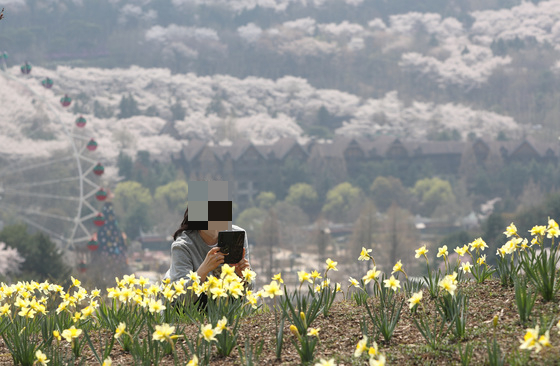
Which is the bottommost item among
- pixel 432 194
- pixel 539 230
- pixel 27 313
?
pixel 432 194

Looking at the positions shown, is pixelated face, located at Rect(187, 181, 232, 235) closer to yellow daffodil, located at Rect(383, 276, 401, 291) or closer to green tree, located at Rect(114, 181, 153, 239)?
yellow daffodil, located at Rect(383, 276, 401, 291)

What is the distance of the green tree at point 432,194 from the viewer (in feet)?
289

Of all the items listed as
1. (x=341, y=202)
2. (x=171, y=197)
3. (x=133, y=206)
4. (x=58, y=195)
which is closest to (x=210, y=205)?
(x=58, y=195)

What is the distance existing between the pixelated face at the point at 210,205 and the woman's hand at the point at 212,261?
6.7 inches

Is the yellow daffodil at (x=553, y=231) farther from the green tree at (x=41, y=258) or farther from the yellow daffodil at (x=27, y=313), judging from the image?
the green tree at (x=41, y=258)

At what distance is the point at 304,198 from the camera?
90.2m

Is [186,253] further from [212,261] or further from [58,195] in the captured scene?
[58,195]

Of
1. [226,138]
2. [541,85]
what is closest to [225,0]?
[226,138]

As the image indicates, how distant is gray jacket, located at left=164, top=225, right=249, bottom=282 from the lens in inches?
129

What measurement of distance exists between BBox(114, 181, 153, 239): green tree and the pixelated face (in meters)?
81.1

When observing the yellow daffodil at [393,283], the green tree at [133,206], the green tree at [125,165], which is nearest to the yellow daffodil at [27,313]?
the yellow daffodil at [393,283]

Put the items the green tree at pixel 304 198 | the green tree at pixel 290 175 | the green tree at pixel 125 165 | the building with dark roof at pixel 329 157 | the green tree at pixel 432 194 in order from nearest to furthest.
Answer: the green tree at pixel 432 194, the green tree at pixel 304 198, the green tree at pixel 125 165, the green tree at pixel 290 175, the building with dark roof at pixel 329 157

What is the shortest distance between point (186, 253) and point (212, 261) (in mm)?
281

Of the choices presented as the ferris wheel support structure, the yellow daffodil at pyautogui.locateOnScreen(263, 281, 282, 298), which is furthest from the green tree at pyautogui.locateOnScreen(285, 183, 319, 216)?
the yellow daffodil at pyautogui.locateOnScreen(263, 281, 282, 298)
